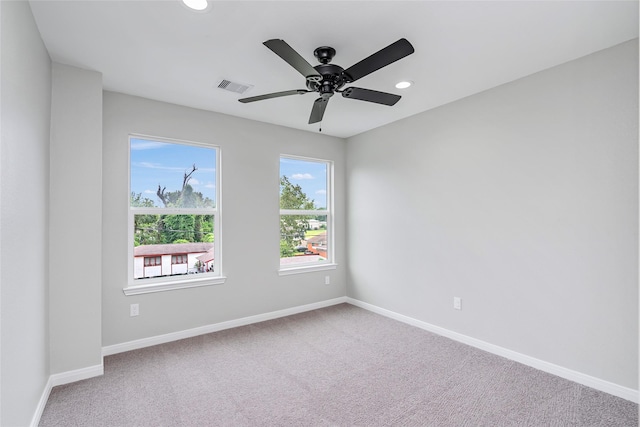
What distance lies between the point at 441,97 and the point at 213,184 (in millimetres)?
2719

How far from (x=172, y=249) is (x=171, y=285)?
1.30 ft

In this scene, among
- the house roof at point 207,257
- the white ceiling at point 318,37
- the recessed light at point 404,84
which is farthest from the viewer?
the house roof at point 207,257

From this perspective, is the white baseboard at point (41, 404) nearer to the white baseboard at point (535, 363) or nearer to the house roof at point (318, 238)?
the house roof at point (318, 238)

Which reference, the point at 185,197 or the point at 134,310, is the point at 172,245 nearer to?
the point at 185,197

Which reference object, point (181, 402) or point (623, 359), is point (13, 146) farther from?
point (623, 359)

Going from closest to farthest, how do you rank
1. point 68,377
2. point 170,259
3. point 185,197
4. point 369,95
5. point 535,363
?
point 369,95 → point 68,377 → point 535,363 → point 170,259 → point 185,197

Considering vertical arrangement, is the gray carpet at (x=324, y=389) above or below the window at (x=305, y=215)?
below

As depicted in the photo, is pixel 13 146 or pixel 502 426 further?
pixel 502 426

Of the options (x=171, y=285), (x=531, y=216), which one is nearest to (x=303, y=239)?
(x=171, y=285)

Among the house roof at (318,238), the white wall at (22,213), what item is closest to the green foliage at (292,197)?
the house roof at (318,238)

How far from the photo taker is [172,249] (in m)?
3.53

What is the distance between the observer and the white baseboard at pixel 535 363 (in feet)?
7.55

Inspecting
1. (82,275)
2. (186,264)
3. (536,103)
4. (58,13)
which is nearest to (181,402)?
(82,275)

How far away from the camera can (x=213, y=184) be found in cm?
381
